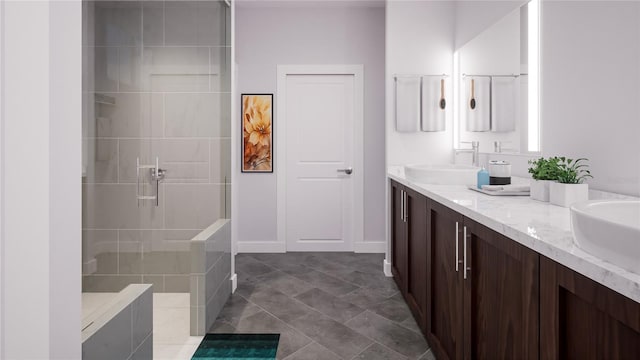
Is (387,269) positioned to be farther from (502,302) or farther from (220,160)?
(502,302)

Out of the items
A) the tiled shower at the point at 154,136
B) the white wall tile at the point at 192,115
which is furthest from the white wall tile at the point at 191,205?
the white wall tile at the point at 192,115

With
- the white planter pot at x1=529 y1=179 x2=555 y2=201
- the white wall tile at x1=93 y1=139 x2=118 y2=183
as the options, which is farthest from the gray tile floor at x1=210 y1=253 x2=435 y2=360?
the white wall tile at x1=93 y1=139 x2=118 y2=183

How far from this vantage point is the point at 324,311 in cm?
262

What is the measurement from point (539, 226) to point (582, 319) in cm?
32

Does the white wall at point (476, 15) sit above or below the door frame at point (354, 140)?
above

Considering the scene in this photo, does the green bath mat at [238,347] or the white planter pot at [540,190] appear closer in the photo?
the white planter pot at [540,190]

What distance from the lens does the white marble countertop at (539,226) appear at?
655 mm

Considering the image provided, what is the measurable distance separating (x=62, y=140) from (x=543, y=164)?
1.69 metres

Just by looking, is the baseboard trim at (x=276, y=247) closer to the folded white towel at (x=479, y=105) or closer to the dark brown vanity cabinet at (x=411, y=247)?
the dark brown vanity cabinet at (x=411, y=247)

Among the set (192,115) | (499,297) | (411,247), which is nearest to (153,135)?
(192,115)

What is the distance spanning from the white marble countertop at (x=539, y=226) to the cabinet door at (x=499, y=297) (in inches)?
1.6

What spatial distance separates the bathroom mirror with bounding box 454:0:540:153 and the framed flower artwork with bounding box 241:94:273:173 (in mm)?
1938

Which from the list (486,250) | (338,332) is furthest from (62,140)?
(338,332)

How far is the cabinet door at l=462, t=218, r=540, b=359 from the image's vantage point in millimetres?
967
